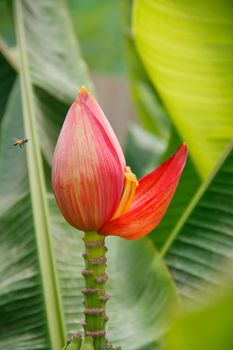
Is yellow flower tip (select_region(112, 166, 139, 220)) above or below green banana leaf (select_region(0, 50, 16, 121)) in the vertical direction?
below

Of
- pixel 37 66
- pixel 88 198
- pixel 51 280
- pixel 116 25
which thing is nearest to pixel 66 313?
pixel 51 280

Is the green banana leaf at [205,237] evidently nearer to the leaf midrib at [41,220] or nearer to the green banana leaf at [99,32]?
the leaf midrib at [41,220]

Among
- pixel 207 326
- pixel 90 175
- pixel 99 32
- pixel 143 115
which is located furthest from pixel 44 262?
pixel 99 32

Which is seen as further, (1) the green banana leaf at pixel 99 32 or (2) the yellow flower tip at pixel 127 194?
(1) the green banana leaf at pixel 99 32

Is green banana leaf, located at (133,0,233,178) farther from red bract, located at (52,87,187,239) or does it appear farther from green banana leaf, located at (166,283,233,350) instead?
green banana leaf, located at (166,283,233,350)

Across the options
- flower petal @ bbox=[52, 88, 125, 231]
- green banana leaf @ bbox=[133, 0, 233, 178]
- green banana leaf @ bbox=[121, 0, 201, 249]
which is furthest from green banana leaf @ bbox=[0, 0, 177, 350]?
green banana leaf @ bbox=[121, 0, 201, 249]

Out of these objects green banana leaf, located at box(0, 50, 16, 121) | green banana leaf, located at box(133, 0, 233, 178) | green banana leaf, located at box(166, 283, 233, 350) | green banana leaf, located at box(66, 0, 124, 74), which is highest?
green banana leaf, located at box(66, 0, 124, 74)

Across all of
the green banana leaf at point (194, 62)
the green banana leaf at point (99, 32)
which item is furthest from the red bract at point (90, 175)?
the green banana leaf at point (99, 32)
